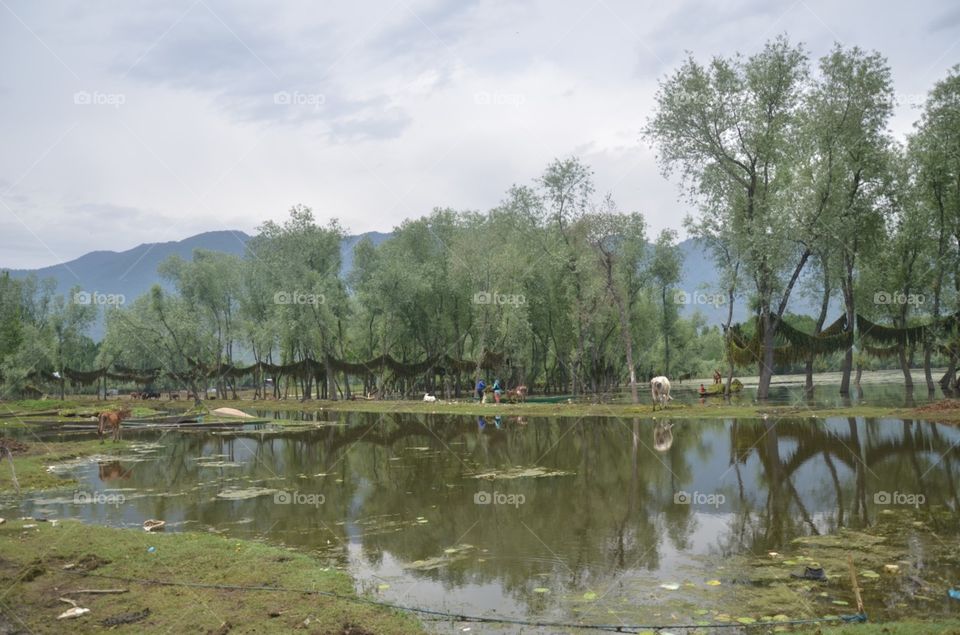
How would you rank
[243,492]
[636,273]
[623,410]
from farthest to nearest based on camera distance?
[636,273] < [623,410] < [243,492]

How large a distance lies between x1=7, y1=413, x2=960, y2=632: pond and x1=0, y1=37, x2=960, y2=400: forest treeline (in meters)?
13.5

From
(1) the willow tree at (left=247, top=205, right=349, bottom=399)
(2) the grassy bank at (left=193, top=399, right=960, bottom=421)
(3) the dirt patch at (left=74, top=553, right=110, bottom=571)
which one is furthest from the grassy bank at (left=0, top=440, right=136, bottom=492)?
(1) the willow tree at (left=247, top=205, right=349, bottom=399)

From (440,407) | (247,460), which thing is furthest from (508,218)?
(247,460)

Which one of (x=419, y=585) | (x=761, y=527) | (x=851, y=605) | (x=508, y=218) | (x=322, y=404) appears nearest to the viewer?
(x=851, y=605)

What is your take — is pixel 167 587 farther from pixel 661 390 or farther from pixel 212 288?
pixel 212 288

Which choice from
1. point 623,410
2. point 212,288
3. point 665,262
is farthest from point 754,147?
point 212,288

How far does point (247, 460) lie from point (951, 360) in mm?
34822

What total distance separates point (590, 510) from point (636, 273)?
171ft

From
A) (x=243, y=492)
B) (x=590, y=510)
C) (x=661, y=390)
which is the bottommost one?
(x=243, y=492)

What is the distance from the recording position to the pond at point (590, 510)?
885 centimetres

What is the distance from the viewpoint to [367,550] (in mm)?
11469

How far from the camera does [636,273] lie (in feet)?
210

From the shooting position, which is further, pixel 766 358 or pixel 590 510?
pixel 766 358

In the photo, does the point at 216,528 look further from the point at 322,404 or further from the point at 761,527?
the point at 322,404
